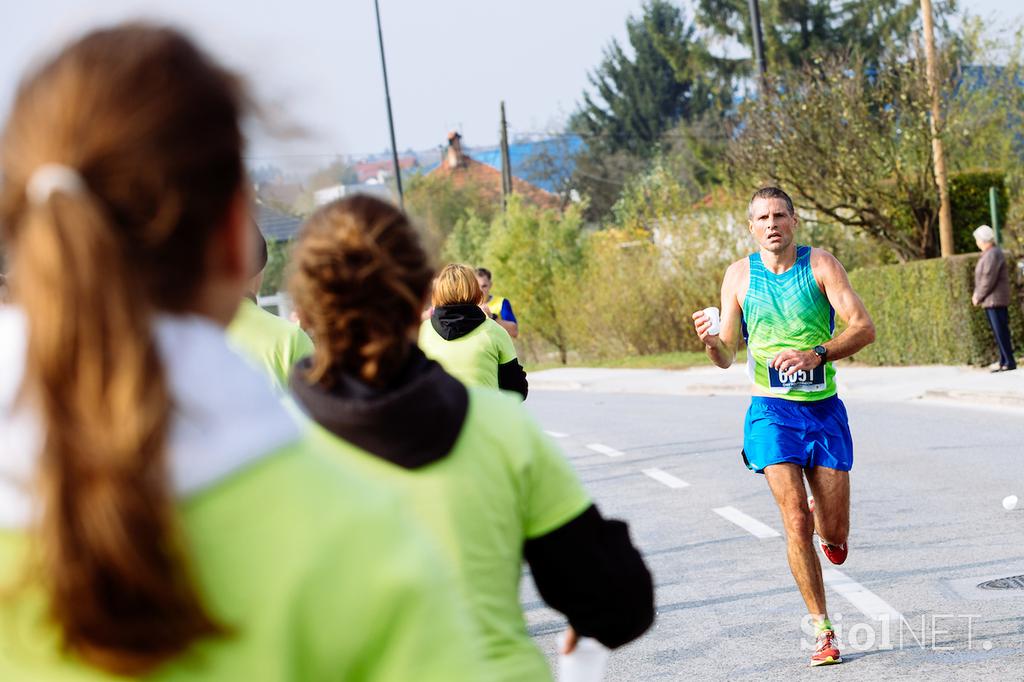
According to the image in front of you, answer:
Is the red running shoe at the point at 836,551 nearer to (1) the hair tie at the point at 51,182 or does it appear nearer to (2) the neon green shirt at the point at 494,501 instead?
(2) the neon green shirt at the point at 494,501

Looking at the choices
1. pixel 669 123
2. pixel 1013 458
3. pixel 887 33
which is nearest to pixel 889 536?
pixel 1013 458

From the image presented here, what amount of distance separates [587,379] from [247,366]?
2839cm

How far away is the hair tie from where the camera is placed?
138 cm

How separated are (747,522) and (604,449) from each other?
19.1ft

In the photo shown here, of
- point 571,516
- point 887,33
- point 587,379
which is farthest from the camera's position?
point 887,33

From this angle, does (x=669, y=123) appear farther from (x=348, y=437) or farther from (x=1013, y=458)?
(x=348, y=437)

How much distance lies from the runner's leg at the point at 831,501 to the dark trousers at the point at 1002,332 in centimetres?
1369

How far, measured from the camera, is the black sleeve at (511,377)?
7441mm

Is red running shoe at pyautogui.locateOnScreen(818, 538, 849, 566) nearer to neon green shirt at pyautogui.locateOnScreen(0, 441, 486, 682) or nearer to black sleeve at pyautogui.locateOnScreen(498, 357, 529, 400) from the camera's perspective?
black sleeve at pyautogui.locateOnScreen(498, 357, 529, 400)

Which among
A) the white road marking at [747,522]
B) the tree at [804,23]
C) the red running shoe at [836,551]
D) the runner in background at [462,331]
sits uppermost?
the tree at [804,23]

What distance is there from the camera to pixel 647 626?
8.80 ft

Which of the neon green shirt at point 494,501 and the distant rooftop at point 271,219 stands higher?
the distant rooftop at point 271,219

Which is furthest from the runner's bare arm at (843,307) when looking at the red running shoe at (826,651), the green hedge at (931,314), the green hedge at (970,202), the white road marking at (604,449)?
the green hedge at (970,202)

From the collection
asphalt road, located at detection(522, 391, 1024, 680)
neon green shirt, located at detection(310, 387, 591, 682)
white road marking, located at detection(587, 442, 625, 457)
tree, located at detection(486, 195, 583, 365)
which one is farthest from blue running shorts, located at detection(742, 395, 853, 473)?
tree, located at detection(486, 195, 583, 365)
